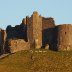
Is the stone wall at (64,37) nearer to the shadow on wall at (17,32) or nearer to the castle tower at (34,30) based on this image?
the castle tower at (34,30)

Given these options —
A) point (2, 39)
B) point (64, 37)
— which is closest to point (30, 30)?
point (64, 37)

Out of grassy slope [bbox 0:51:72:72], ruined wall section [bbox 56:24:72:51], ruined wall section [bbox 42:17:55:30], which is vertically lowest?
grassy slope [bbox 0:51:72:72]

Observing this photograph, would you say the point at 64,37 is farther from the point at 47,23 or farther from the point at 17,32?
the point at 17,32

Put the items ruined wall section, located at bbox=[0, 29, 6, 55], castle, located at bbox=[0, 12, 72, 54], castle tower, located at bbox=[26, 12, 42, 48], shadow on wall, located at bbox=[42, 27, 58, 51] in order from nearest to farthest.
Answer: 1. castle, located at bbox=[0, 12, 72, 54]
2. shadow on wall, located at bbox=[42, 27, 58, 51]
3. castle tower, located at bbox=[26, 12, 42, 48]
4. ruined wall section, located at bbox=[0, 29, 6, 55]


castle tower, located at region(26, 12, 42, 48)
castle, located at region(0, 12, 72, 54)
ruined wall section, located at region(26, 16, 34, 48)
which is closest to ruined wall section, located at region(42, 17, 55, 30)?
castle, located at region(0, 12, 72, 54)

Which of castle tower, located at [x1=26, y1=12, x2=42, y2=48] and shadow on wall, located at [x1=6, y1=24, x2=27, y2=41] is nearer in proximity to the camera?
castle tower, located at [x1=26, y1=12, x2=42, y2=48]

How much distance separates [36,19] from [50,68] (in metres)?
13.4

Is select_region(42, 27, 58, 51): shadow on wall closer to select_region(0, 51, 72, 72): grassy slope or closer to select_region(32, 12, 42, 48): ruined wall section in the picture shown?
select_region(32, 12, 42, 48): ruined wall section

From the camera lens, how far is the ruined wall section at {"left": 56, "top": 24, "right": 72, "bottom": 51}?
265 feet

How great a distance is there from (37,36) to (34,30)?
3.10 ft

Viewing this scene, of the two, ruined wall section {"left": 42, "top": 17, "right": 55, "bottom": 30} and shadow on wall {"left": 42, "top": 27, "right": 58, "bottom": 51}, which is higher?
ruined wall section {"left": 42, "top": 17, "right": 55, "bottom": 30}

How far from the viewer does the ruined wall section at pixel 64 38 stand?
8062 cm

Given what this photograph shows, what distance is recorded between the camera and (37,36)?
82.7 m

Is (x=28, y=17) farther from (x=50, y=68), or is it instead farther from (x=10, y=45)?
(x=50, y=68)
